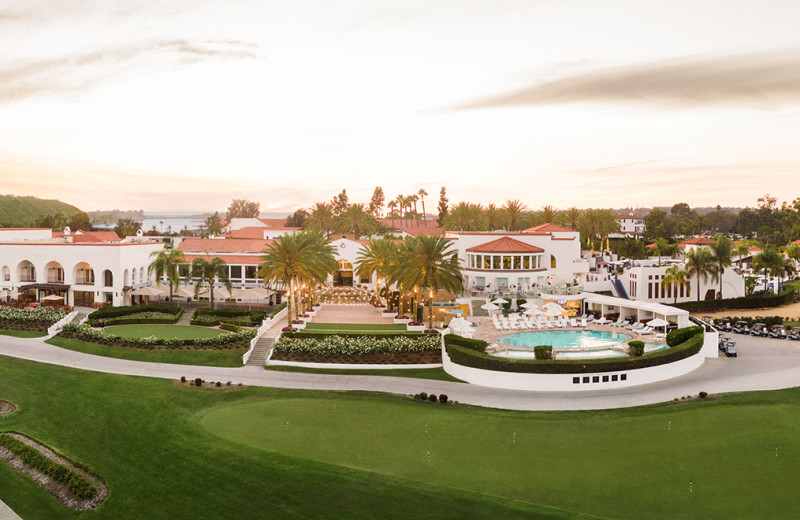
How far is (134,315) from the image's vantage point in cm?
5738

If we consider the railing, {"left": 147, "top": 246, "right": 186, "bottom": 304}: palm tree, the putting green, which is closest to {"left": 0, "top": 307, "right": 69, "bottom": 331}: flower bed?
the railing

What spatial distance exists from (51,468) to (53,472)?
1.10ft

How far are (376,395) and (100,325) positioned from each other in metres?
31.3

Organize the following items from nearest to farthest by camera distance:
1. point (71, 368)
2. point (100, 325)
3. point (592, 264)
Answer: point (71, 368)
point (100, 325)
point (592, 264)

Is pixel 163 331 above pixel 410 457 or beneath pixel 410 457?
above

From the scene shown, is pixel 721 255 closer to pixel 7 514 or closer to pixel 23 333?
pixel 7 514

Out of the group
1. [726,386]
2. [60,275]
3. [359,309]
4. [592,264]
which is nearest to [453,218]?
[592,264]

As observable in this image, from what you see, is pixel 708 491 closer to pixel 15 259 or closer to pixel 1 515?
pixel 1 515

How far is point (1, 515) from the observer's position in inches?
961

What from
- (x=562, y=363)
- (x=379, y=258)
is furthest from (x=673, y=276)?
(x=562, y=363)

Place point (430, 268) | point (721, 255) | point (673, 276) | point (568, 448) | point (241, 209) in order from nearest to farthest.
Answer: point (568, 448)
point (430, 268)
point (673, 276)
point (721, 255)
point (241, 209)

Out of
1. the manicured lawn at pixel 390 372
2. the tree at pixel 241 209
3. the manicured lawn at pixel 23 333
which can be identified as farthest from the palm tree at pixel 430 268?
the tree at pixel 241 209

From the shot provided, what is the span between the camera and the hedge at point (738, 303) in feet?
219

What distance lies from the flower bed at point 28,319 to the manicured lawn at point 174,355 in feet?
24.4
